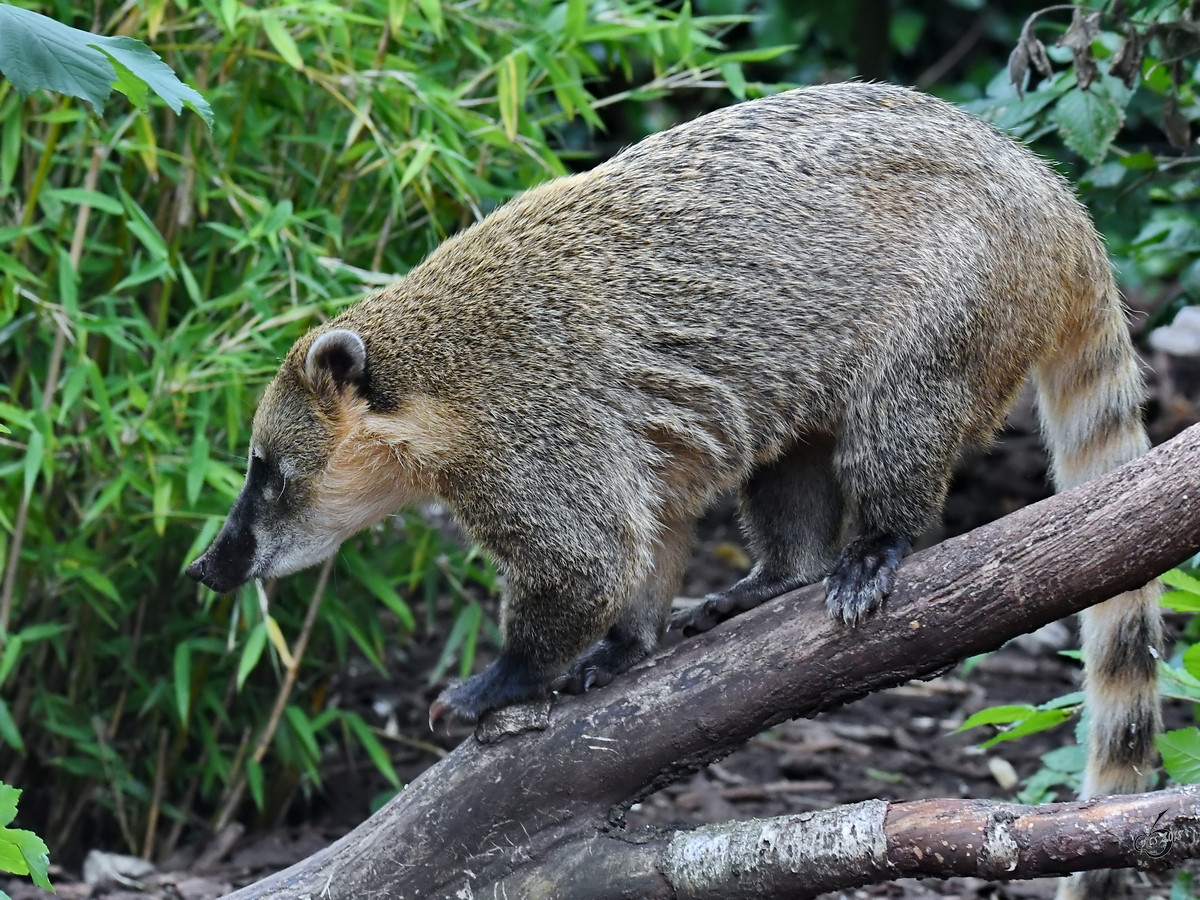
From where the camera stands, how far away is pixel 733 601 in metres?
4.77

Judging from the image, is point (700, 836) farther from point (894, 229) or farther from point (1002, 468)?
point (1002, 468)

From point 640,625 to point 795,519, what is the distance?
2.47 ft

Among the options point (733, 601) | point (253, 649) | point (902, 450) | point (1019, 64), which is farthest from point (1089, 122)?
point (253, 649)

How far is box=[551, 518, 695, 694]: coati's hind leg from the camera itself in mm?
4617

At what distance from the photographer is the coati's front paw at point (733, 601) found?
472 cm

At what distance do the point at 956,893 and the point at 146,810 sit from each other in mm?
4084

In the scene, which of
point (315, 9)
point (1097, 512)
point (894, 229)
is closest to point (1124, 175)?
point (894, 229)

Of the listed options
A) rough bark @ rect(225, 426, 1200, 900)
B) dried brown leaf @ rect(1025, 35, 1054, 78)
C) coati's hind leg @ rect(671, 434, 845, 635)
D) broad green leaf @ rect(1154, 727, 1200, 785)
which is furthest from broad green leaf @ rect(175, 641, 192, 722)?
dried brown leaf @ rect(1025, 35, 1054, 78)

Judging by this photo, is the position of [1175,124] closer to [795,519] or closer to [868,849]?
[795,519]

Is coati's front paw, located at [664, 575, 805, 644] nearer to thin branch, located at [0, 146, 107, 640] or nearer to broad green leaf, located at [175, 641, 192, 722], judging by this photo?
broad green leaf, located at [175, 641, 192, 722]

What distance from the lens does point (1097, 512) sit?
372cm

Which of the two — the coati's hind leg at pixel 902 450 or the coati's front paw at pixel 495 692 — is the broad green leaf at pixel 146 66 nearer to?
the coati's front paw at pixel 495 692

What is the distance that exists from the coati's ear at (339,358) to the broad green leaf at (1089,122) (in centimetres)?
304

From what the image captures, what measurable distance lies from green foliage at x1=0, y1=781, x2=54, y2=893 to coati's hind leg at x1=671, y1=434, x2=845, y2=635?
2524mm
